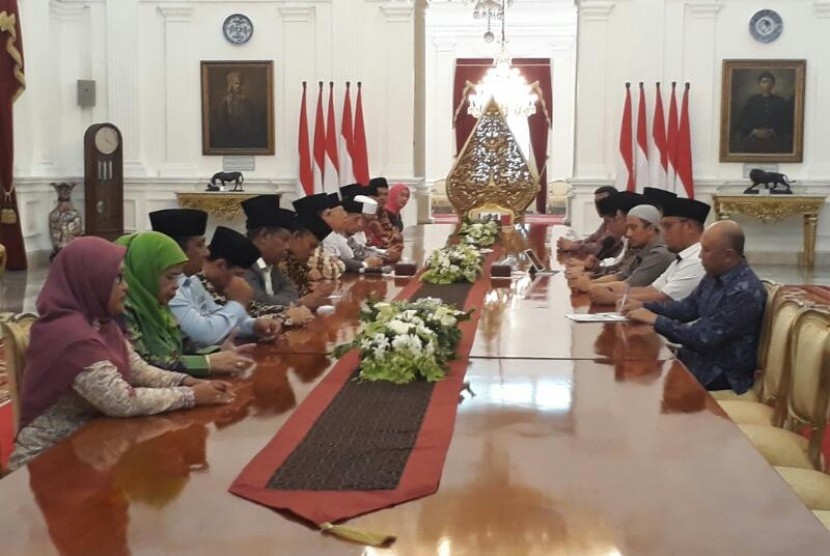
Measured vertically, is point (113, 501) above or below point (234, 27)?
below

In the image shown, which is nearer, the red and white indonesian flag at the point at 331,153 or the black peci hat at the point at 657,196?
the black peci hat at the point at 657,196

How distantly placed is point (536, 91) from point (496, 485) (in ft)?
57.6

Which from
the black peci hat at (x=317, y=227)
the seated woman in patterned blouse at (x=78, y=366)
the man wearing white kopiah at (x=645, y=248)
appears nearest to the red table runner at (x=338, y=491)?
the seated woman in patterned blouse at (x=78, y=366)

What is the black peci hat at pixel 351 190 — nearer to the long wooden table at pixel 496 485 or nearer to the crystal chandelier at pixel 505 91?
the long wooden table at pixel 496 485

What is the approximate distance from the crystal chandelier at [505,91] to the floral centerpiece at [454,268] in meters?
11.0

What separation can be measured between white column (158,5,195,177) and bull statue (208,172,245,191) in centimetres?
55

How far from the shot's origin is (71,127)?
1316 cm

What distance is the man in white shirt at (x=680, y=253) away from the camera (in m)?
4.96

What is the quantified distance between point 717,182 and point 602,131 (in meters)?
1.57

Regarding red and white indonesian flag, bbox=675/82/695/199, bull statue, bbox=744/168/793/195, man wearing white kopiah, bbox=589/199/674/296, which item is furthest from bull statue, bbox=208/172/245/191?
man wearing white kopiah, bbox=589/199/674/296

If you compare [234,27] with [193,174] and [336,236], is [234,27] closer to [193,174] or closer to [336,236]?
[193,174]

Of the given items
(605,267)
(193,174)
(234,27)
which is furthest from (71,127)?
(605,267)

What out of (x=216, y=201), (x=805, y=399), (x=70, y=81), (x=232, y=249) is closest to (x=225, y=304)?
(x=232, y=249)

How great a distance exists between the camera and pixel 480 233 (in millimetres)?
7910
